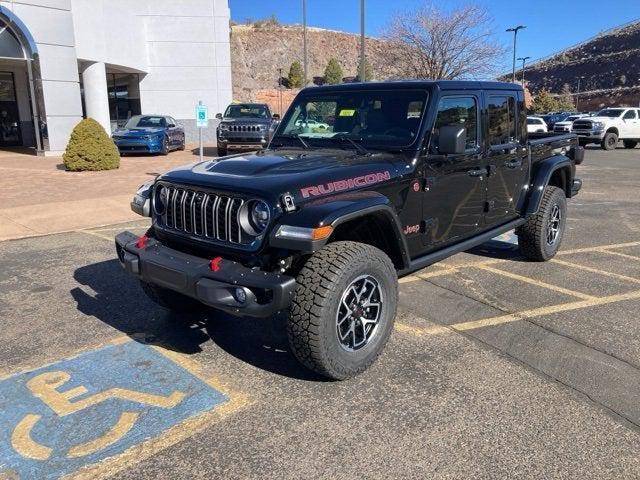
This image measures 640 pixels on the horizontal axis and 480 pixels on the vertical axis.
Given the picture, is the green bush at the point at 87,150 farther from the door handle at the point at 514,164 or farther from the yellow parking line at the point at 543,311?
the yellow parking line at the point at 543,311

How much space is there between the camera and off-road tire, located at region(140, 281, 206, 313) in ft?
14.0

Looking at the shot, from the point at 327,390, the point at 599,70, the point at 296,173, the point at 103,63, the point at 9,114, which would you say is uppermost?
the point at 599,70

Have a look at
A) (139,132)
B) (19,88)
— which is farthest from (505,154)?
(19,88)

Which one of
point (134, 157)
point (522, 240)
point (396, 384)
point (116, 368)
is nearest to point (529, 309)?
point (522, 240)

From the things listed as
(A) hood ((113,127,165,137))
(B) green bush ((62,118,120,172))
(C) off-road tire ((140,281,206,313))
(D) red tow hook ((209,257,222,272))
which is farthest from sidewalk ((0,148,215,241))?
(D) red tow hook ((209,257,222,272))

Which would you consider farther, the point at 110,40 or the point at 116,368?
the point at 110,40

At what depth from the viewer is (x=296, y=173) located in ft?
11.2

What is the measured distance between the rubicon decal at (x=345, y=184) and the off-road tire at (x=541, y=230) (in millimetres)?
2678

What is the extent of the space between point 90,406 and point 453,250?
2857 mm

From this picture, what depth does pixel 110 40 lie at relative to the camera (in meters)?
23.2

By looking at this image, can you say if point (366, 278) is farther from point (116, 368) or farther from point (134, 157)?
point (134, 157)

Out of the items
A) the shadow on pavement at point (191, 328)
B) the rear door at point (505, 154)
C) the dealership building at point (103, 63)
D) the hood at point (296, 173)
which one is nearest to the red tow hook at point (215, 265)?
the hood at point (296, 173)

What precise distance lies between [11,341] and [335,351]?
251 cm

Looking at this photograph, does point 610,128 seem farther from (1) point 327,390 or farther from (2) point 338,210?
(1) point 327,390
